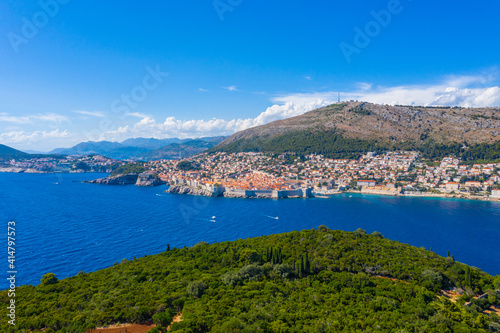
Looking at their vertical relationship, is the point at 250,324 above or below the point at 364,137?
below

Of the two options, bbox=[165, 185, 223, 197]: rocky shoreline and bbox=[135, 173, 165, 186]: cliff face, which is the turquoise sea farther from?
bbox=[135, 173, 165, 186]: cliff face

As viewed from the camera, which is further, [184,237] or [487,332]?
[184,237]

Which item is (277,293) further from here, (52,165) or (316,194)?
(52,165)

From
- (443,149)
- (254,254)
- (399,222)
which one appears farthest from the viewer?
(443,149)

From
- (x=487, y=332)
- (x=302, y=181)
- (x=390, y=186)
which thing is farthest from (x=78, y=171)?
(x=487, y=332)

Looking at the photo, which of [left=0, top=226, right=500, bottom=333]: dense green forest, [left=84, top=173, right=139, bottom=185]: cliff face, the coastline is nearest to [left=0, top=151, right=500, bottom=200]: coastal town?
the coastline

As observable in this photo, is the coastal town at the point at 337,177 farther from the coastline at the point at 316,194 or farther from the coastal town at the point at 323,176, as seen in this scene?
the coastline at the point at 316,194

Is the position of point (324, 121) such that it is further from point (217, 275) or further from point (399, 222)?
point (217, 275)

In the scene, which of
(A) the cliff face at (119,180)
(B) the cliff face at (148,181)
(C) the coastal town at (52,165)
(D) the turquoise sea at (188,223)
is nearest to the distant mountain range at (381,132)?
(D) the turquoise sea at (188,223)
